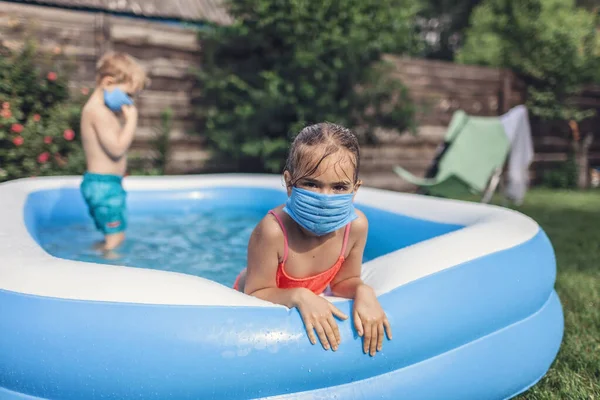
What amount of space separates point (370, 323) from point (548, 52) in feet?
33.8

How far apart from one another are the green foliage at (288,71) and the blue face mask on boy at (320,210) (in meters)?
4.36

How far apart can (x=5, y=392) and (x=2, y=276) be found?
0.37 meters

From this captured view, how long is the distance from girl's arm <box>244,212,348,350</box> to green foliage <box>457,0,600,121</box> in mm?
8855

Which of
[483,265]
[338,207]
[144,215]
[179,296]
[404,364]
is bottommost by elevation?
[144,215]

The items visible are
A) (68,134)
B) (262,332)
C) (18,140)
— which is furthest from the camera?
(68,134)

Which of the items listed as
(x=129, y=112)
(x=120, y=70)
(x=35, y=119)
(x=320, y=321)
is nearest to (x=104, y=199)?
(x=129, y=112)

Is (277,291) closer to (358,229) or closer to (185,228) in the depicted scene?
(358,229)

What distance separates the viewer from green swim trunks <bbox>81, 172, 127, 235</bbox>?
3926 mm

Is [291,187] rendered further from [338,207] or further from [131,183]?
[131,183]

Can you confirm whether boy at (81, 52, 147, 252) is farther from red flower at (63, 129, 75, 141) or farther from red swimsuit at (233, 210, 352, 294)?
red swimsuit at (233, 210, 352, 294)

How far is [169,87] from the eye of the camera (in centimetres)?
671

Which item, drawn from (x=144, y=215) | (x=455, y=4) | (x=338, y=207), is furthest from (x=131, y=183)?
(x=455, y=4)

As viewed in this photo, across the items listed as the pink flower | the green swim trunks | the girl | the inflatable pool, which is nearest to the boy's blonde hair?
the green swim trunks

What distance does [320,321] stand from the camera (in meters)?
1.81
